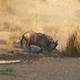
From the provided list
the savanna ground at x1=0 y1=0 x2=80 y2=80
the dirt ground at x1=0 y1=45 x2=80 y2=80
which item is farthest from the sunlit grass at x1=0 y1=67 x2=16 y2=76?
the dirt ground at x1=0 y1=45 x2=80 y2=80

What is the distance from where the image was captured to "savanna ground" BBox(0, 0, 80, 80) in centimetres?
1292

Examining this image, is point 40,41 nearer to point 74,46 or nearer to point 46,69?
point 74,46

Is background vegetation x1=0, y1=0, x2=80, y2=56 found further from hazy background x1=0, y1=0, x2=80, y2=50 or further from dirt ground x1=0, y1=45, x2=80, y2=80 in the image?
dirt ground x1=0, y1=45, x2=80, y2=80

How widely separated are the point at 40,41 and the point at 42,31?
21.8 feet

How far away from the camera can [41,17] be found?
31.4 metres

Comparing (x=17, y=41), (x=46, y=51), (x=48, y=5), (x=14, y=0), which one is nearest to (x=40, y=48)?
(x=46, y=51)

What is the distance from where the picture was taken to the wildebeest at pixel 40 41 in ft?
67.3

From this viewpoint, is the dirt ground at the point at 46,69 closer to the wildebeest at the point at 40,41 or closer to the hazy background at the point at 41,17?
the wildebeest at the point at 40,41

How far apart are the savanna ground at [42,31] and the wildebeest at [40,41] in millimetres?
445

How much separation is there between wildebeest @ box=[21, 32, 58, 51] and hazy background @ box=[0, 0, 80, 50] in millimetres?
1544

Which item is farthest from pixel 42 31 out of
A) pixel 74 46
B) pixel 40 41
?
pixel 74 46

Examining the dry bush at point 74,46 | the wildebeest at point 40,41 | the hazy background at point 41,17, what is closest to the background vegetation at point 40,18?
the hazy background at point 41,17

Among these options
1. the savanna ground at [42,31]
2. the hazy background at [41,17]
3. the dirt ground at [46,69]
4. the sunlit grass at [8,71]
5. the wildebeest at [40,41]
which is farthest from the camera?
the hazy background at [41,17]

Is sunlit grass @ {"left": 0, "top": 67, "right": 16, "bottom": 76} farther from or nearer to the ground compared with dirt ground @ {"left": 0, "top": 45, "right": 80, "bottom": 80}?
farther from the ground
